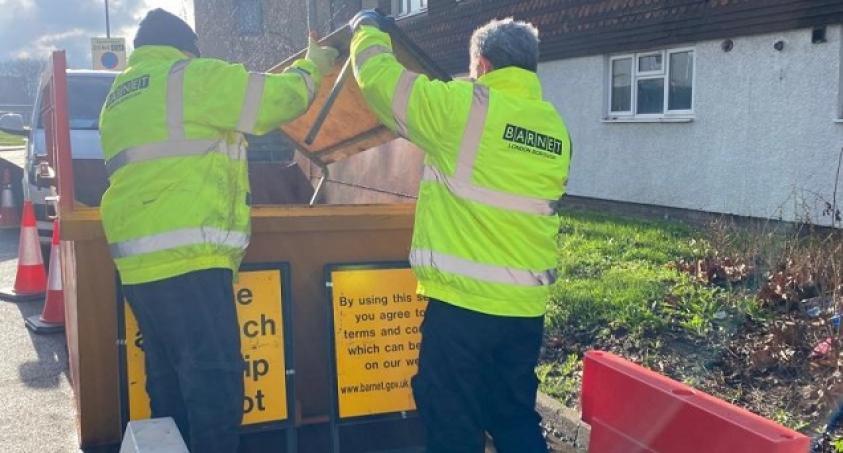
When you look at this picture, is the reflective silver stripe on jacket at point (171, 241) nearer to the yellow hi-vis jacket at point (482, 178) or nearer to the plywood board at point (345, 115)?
the yellow hi-vis jacket at point (482, 178)

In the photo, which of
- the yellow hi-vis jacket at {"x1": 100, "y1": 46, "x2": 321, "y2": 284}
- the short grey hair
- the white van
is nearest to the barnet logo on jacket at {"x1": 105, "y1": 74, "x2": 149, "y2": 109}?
the yellow hi-vis jacket at {"x1": 100, "y1": 46, "x2": 321, "y2": 284}

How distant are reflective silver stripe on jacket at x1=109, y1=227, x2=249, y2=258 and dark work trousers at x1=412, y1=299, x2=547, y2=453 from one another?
33.9 inches

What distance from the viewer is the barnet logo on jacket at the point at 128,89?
334 cm

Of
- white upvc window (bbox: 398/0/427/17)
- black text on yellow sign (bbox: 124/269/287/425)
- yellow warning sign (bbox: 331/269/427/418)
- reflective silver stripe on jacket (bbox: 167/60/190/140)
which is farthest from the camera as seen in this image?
white upvc window (bbox: 398/0/427/17)

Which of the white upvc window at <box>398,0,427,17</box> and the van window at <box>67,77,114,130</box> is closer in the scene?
the van window at <box>67,77,114,130</box>

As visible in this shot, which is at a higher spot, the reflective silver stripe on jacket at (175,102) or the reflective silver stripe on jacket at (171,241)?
the reflective silver stripe on jacket at (175,102)

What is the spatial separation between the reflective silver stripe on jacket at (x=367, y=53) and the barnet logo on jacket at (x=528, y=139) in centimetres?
60

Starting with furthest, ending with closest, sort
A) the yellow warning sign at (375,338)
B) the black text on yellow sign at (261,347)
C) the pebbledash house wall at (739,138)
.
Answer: the pebbledash house wall at (739,138), the yellow warning sign at (375,338), the black text on yellow sign at (261,347)

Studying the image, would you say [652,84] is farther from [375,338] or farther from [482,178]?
[482,178]

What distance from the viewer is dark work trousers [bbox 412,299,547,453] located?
3.17 m

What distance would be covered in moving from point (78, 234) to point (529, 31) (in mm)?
2009

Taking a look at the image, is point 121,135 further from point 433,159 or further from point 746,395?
point 746,395

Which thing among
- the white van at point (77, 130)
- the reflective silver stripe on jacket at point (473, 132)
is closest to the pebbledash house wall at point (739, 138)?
the reflective silver stripe on jacket at point (473, 132)

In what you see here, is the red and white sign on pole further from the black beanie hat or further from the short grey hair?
the short grey hair
